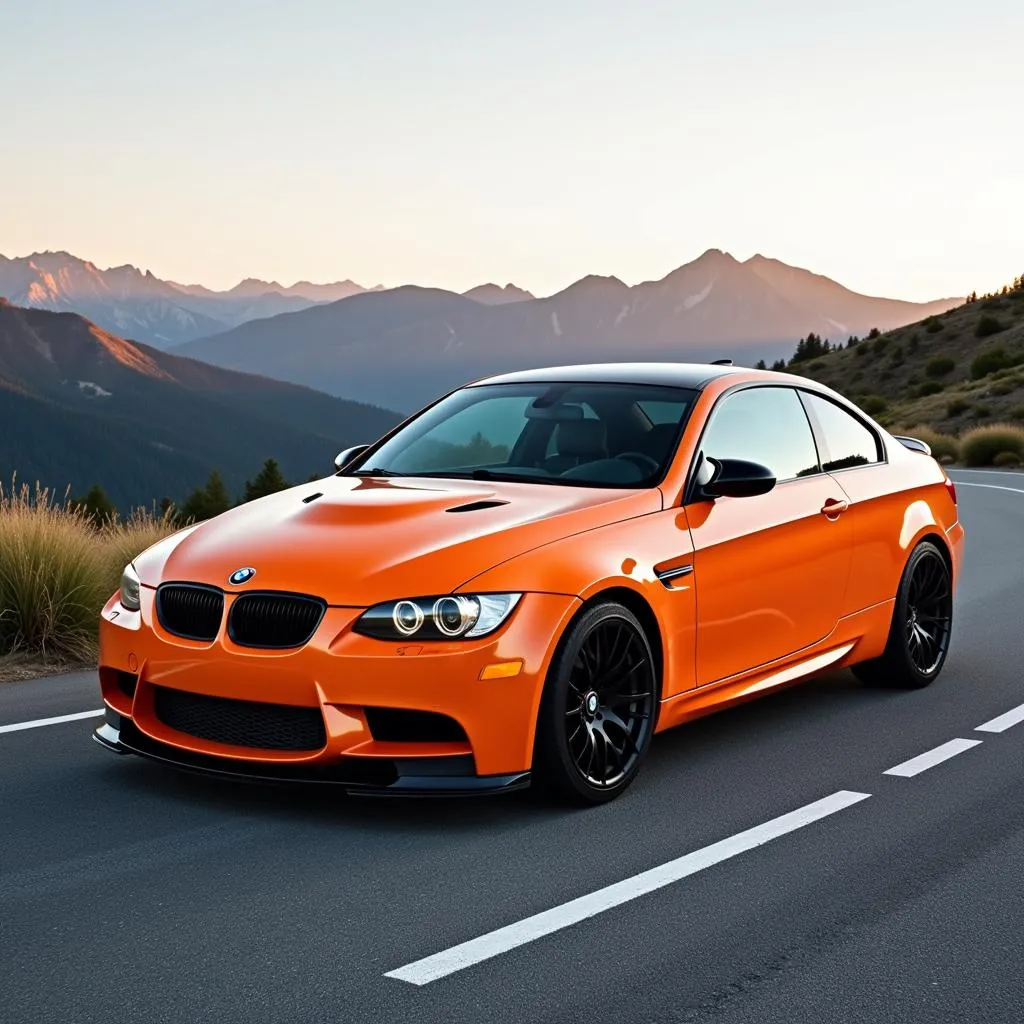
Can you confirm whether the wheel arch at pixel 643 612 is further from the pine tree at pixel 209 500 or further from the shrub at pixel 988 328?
the pine tree at pixel 209 500

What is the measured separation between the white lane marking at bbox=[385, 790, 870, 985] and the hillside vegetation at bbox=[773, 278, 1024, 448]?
124 ft

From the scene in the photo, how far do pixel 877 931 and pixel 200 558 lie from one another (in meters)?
2.75

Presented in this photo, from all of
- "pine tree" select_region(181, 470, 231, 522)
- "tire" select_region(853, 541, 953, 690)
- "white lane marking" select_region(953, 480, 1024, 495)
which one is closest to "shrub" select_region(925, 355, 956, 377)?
"white lane marking" select_region(953, 480, 1024, 495)

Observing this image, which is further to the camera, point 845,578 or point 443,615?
point 845,578

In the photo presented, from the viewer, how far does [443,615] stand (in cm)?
512

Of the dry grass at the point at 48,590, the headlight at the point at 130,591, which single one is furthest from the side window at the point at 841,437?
the dry grass at the point at 48,590

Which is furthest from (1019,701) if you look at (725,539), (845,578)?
(725,539)

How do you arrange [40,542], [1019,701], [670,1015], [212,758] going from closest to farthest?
[670,1015], [212,758], [1019,701], [40,542]

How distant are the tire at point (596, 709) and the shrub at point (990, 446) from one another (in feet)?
101

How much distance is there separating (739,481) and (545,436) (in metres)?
0.99

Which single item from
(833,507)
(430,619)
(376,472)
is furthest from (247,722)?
(833,507)

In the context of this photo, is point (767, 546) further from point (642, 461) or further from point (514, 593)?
point (514, 593)

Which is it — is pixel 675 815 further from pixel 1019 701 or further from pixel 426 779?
pixel 1019 701

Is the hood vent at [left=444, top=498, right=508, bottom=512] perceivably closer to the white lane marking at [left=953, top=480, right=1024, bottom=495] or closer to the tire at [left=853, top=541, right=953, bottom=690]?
the tire at [left=853, top=541, right=953, bottom=690]
